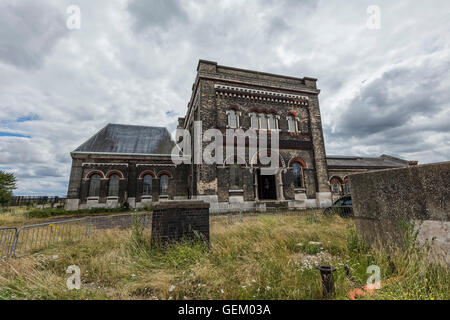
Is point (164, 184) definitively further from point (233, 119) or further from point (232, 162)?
point (233, 119)

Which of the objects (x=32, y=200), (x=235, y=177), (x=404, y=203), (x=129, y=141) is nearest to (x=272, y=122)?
(x=235, y=177)

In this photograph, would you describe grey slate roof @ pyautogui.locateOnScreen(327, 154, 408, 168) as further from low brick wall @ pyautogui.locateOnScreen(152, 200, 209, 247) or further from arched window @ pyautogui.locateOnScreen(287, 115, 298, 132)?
low brick wall @ pyautogui.locateOnScreen(152, 200, 209, 247)

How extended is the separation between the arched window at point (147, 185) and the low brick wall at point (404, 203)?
57.2ft

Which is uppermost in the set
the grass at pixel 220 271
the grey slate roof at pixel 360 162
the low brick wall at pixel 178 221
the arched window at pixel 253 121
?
the arched window at pixel 253 121

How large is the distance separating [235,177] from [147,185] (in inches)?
375

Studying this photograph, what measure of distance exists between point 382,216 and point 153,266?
14.7ft

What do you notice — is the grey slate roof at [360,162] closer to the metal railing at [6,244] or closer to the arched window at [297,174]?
the arched window at [297,174]

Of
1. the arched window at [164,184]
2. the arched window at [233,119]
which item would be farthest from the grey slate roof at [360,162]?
the arched window at [164,184]

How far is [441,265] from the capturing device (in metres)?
2.72

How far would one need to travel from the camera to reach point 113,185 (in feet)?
57.5

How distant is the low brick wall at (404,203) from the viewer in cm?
284

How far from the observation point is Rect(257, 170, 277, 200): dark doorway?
595 inches
